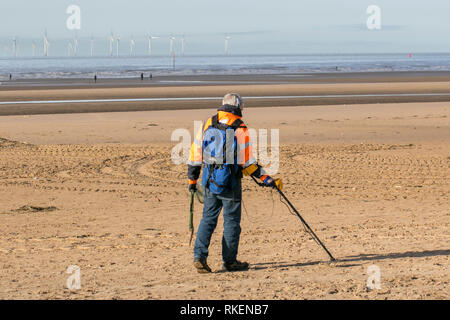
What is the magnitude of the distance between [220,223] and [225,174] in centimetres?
331

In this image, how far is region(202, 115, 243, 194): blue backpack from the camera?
6.68 meters

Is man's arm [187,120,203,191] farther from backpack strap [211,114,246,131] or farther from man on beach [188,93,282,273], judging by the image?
backpack strap [211,114,246,131]

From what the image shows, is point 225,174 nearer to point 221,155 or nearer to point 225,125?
point 221,155

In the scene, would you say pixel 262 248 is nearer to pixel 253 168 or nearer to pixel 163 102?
pixel 253 168

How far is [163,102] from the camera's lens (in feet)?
109

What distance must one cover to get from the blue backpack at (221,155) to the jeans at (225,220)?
4.5 inches

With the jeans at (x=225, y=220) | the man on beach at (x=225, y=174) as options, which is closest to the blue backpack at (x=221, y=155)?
the man on beach at (x=225, y=174)

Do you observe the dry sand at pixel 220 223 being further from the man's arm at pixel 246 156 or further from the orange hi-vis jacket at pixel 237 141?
the orange hi-vis jacket at pixel 237 141

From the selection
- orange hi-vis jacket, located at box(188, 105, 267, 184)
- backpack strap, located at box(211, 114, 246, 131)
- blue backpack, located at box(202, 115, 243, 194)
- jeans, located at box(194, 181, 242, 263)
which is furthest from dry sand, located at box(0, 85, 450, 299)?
backpack strap, located at box(211, 114, 246, 131)

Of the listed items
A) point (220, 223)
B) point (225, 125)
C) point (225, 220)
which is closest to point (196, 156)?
point (225, 125)

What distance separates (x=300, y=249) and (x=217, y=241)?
1184 mm

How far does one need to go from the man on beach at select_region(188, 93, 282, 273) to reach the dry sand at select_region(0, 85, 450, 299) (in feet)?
1.13

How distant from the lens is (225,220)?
702 cm

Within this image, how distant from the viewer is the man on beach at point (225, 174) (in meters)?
6.69
